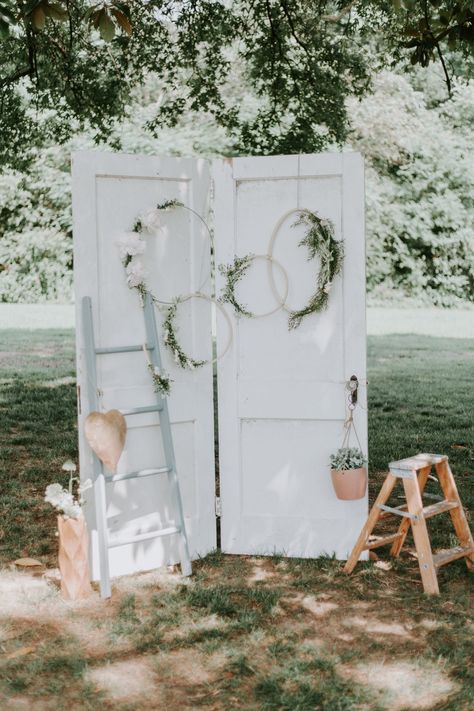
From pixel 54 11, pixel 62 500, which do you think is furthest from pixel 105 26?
pixel 62 500

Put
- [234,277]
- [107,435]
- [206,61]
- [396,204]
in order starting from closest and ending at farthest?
[107,435] < [234,277] < [206,61] < [396,204]

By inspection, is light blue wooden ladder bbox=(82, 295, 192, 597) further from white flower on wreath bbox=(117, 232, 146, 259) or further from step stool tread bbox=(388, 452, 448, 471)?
step stool tread bbox=(388, 452, 448, 471)

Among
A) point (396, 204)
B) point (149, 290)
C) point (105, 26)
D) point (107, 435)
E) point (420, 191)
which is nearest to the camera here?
point (107, 435)

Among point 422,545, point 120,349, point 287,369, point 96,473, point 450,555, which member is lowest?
point 450,555

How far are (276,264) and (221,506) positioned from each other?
1.48 meters

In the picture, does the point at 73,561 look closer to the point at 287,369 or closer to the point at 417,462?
the point at 287,369

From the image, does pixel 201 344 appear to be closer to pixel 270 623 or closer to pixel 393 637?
pixel 270 623

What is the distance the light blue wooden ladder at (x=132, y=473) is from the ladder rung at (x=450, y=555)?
1.34m

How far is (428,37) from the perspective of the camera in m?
6.29

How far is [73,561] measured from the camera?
4.19 meters

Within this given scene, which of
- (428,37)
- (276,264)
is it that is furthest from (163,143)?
(276,264)

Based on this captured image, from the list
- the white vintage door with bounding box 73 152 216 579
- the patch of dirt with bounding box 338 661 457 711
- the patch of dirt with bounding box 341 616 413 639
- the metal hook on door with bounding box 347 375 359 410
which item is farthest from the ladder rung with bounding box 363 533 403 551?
the patch of dirt with bounding box 338 661 457 711

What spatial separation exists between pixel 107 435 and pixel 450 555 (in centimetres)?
194

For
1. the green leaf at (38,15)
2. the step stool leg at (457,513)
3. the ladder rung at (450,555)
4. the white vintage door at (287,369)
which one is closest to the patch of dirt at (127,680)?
the white vintage door at (287,369)
